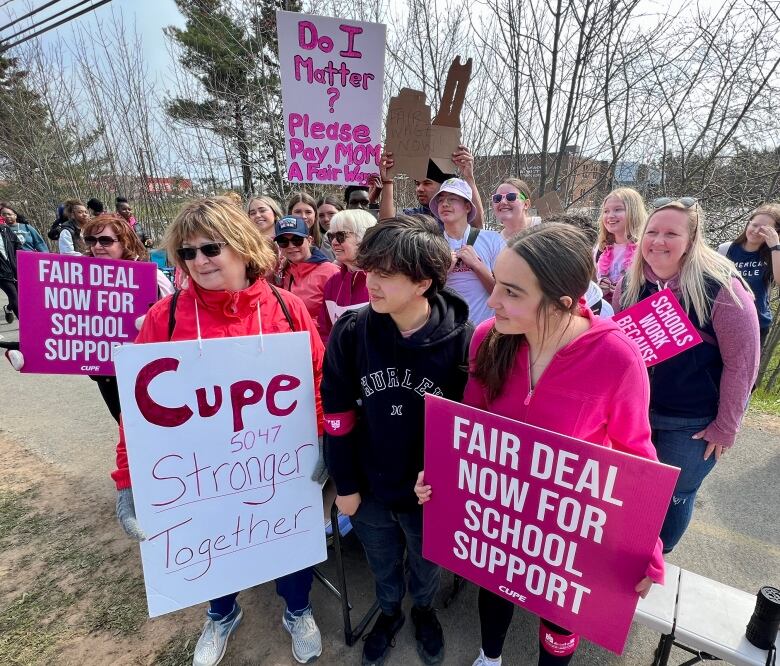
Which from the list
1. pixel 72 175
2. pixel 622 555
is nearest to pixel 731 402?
pixel 622 555

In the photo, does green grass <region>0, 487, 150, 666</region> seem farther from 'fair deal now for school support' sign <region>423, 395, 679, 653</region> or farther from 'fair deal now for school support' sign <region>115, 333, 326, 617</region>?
'fair deal now for school support' sign <region>423, 395, 679, 653</region>

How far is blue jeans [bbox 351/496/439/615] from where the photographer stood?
1771 millimetres

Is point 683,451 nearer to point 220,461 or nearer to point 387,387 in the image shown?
point 387,387

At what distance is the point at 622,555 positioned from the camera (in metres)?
1.18

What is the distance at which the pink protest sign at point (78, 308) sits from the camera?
2.43m

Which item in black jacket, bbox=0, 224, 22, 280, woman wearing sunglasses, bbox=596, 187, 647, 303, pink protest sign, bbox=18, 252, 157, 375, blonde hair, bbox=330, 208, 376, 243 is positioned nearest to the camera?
blonde hair, bbox=330, 208, 376, 243

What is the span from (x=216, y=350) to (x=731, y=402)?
223cm

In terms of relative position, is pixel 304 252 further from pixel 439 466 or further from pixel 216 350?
pixel 439 466

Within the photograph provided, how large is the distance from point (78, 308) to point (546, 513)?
2.82 m

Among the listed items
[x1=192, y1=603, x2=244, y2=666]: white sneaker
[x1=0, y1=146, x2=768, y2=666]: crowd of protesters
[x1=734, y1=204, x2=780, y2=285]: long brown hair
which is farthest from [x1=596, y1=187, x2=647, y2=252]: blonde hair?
[x1=192, y1=603, x2=244, y2=666]: white sneaker

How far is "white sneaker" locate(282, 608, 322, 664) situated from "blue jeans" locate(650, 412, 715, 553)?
Result: 6.03 feet

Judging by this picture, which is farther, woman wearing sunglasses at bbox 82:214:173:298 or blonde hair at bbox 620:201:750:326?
woman wearing sunglasses at bbox 82:214:173:298

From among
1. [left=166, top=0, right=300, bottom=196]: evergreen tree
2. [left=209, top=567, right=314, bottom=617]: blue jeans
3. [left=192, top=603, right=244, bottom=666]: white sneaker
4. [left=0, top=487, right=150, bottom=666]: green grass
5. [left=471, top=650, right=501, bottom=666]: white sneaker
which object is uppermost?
[left=166, top=0, right=300, bottom=196]: evergreen tree

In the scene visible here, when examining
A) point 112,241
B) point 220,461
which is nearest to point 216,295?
point 220,461
